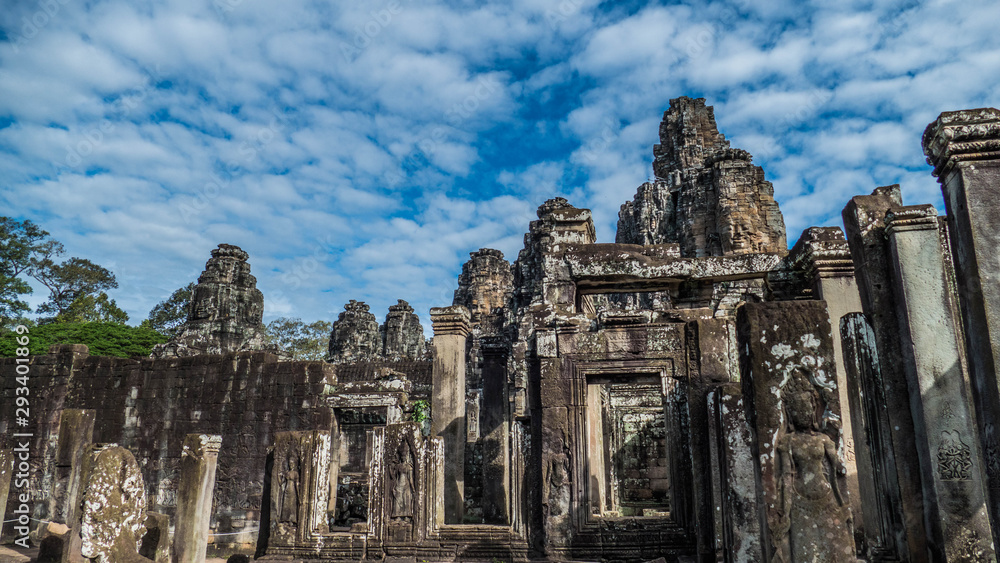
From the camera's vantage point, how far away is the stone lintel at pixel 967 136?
4672 mm

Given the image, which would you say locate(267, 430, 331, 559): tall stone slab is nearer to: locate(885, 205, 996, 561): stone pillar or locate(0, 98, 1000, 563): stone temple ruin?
locate(0, 98, 1000, 563): stone temple ruin

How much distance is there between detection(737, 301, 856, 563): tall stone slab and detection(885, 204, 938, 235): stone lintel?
2.76m

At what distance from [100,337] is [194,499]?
20.4 metres

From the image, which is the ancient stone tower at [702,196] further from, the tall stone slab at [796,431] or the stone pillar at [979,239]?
the tall stone slab at [796,431]

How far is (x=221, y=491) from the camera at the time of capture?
1088cm

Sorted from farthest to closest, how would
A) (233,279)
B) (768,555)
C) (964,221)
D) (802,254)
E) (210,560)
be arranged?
(233,279) → (210,560) → (802,254) → (964,221) → (768,555)

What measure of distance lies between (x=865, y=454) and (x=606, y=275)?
4.07m

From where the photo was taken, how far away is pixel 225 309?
16.1 m

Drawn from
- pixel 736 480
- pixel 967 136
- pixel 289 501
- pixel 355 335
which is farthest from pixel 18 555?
pixel 355 335

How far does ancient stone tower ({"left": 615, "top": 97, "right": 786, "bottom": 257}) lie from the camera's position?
17469 millimetres

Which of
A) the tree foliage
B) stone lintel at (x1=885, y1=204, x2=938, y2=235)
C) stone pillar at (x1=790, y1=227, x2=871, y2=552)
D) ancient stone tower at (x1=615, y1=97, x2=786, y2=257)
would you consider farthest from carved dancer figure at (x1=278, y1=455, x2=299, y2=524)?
the tree foliage

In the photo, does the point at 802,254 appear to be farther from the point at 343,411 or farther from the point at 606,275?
the point at 343,411

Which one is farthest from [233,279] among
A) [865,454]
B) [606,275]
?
[865,454]

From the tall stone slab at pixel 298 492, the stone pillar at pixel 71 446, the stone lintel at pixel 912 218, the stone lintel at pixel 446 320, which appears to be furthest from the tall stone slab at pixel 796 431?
the stone pillar at pixel 71 446
